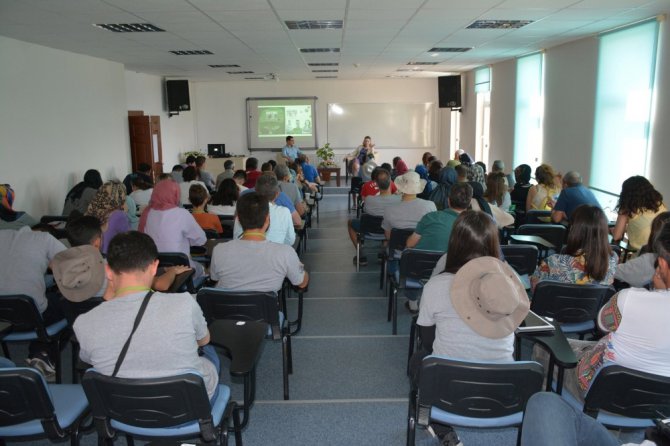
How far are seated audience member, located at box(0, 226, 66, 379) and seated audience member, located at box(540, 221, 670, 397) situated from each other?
3.13m

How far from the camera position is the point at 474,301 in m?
2.12

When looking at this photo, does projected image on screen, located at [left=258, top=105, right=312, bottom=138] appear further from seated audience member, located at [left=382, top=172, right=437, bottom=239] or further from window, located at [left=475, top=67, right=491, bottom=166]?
seated audience member, located at [left=382, top=172, right=437, bottom=239]

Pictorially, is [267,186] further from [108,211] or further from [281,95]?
[281,95]

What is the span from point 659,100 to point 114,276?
6.52m

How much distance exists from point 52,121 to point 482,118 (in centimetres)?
1015

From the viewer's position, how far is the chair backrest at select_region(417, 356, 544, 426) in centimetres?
199

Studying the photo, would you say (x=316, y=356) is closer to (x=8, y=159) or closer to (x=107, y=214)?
(x=107, y=214)

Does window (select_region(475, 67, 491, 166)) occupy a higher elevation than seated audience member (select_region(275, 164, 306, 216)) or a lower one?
higher

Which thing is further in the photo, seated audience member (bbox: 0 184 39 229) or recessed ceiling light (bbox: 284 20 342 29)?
recessed ceiling light (bbox: 284 20 342 29)

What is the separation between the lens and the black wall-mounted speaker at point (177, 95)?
13.7 m

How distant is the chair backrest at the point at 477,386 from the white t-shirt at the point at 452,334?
19 cm

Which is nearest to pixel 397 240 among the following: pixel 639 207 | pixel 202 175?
pixel 639 207

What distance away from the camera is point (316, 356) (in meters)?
3.86

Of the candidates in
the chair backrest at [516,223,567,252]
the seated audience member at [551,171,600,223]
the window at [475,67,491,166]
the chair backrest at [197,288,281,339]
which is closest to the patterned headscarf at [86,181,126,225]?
the chair backrest at [197,288,281,339]
